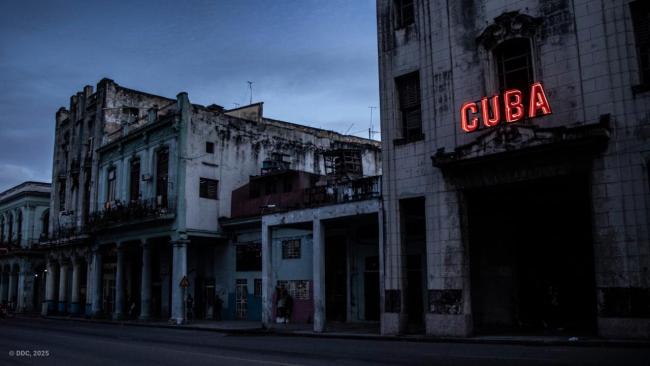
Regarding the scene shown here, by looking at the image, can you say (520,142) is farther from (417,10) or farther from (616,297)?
(417,10)

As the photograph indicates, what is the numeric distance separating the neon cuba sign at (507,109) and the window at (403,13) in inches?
177

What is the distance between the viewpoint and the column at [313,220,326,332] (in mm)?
22188

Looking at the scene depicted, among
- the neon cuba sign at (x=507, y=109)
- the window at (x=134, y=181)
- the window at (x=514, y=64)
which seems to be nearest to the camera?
the neon cuba sign at (x=507, y=109)

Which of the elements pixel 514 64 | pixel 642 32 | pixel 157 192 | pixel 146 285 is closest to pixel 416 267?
pixel 514 64

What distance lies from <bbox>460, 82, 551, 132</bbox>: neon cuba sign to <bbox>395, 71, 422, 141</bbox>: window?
7.74 ft

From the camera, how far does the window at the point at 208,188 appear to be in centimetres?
3346

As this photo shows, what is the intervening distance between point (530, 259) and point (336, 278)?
32.5ft

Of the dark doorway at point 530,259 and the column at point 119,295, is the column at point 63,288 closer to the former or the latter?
the column at point 119,295

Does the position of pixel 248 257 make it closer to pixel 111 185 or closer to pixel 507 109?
pixel 111 185

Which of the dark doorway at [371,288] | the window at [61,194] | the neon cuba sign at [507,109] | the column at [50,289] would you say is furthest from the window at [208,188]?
the column at [50,289]

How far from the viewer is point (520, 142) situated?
16.4m

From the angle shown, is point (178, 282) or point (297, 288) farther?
point (178, 282)

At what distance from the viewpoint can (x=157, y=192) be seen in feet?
115

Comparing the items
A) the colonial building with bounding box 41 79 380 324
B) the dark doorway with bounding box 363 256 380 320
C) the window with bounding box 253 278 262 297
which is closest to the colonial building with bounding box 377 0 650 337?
the dark doorway with bounding box 363 256 380 320
